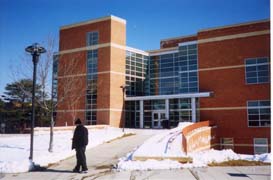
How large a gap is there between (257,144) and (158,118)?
10175 millimetres

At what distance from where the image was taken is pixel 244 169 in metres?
8.09

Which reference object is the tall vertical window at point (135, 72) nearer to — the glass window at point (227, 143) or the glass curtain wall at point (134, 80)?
the glass curtain wall at point (134, 80)

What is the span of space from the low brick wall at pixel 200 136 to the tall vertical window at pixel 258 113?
3.53m

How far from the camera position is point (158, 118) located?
33.1 m

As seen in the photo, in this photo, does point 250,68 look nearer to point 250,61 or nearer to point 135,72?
point 250,61

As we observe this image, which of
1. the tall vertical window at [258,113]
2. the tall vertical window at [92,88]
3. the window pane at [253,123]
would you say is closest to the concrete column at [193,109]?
the tall vertical window at [258,113]

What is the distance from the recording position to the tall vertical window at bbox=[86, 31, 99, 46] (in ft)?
113

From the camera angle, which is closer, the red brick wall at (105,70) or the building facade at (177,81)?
the building facade at (177,81)

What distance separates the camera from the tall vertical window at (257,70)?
92.0 ft

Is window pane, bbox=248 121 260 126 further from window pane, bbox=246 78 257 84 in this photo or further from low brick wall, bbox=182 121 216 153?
window pane, bbox=246 78 257 84

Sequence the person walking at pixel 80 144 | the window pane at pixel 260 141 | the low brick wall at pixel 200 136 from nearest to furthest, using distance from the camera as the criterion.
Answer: the person walking at pixel 80 144 < the low brick wall at pixel 200 136 < the window pane at pixel 260 141

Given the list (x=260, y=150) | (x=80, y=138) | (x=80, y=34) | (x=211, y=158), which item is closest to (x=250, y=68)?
(x=260, y=150)

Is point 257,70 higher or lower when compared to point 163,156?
higher

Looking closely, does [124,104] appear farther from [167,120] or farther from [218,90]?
[218,90]
